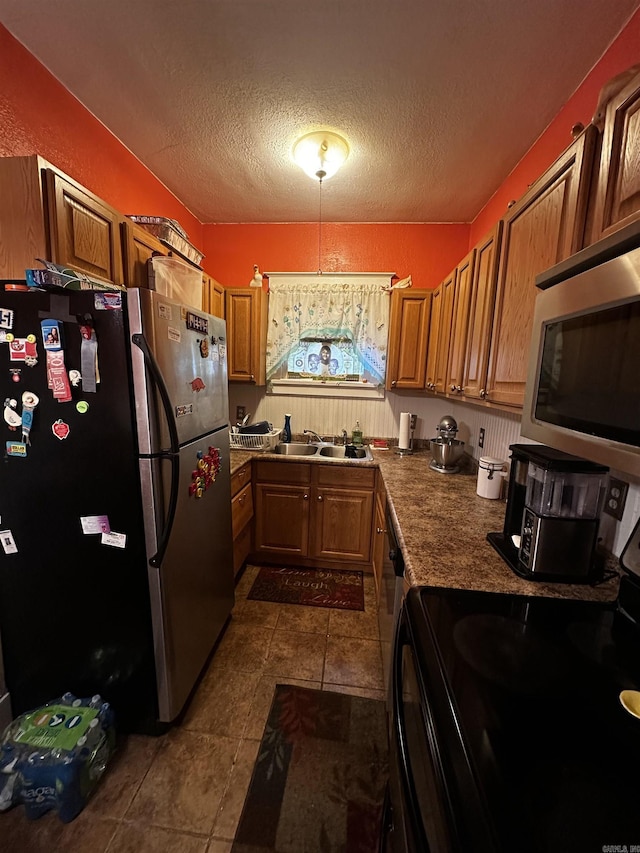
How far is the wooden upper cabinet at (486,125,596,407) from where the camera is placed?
0.97 meters

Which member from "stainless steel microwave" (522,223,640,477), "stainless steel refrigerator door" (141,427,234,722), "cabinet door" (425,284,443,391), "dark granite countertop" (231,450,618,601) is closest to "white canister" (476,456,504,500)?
"dark granite countertop" (231,450,618,601)

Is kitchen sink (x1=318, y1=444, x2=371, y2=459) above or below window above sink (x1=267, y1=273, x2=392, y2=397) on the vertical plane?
below

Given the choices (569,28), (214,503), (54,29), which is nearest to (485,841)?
(214,503)

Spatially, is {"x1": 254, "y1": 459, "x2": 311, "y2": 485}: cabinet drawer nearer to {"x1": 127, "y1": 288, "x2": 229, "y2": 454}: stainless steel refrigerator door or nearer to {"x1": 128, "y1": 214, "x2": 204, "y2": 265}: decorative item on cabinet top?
{"x1": 127, "y1": 288, "x2": 229, "y2": 454}: stainless steel refrigerator door

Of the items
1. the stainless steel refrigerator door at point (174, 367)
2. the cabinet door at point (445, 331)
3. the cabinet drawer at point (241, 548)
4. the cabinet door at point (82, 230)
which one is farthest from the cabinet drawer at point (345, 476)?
the cabinet door at point (82, 230)

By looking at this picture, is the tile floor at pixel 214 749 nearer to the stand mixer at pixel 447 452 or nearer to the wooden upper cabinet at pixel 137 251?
the stand mixer at pixel 447 452

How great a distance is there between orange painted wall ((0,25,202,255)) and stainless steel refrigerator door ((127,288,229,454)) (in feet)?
3.03

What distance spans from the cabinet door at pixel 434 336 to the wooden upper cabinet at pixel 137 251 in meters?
1.88

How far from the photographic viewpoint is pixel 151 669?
1394 mm

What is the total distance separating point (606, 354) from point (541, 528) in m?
0.55

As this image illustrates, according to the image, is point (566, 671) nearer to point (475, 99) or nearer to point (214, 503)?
point (214, 503)

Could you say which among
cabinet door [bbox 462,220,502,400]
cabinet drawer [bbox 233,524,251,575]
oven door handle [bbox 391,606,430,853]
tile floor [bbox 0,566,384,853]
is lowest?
tile floor [bbox 0,566,384,853]

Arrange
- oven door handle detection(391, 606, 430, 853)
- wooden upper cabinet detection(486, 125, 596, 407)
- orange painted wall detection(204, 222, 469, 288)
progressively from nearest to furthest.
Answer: oven door handle detection(391, 606, 430, 853), wooden upper cabinet detection(486, 125, 596, 407), orange painted wall detection(204, 222, 469, 288)

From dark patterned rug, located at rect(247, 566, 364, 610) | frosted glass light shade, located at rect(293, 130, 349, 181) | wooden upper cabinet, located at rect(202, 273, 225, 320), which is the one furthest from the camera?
wooden upper cabinet, located at rect(202, 273, 225, 320)
